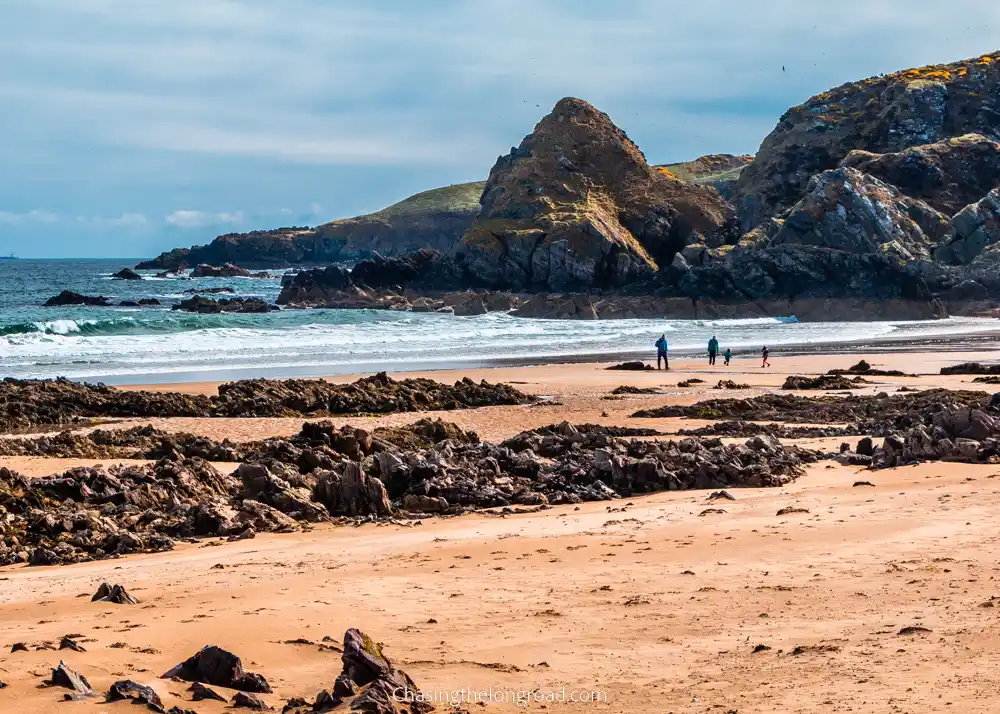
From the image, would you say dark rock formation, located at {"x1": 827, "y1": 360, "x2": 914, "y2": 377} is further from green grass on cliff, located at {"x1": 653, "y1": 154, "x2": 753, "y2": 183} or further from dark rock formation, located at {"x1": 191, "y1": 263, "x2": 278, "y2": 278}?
green grass on cliff, located at {"x1": 653, "y1": 154, "x2": 753, "y2": 183}

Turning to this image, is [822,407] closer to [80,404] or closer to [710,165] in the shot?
[80,404]

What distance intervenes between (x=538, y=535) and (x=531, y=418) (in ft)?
36.0

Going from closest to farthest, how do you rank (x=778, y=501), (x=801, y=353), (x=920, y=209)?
(x=778, y=501) < (x=801, y=353) < (x=920, y=209)

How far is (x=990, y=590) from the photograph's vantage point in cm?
684

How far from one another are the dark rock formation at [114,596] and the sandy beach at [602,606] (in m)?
0.13

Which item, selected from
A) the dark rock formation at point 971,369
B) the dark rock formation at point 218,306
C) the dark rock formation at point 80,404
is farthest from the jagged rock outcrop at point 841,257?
the dark rock formation at point 80,404

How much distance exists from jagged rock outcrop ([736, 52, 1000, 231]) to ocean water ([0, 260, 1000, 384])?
1668 inches

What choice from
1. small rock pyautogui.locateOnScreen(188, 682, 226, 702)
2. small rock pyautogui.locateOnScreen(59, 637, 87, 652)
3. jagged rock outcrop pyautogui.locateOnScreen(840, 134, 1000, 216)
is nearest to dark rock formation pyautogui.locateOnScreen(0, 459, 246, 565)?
small rock pyautogui.locateOnScreen(59, 637, 87, 652)

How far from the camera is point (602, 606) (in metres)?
7.03

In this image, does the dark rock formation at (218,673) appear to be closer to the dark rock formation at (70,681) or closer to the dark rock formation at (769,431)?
the dark rock formation at (70,681)

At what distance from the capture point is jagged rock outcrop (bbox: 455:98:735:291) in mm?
77875

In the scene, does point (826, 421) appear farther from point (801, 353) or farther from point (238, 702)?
point (801, 353)

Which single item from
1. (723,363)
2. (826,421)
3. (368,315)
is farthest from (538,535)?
(368,315)

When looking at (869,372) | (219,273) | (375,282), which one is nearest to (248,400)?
(869,372)
